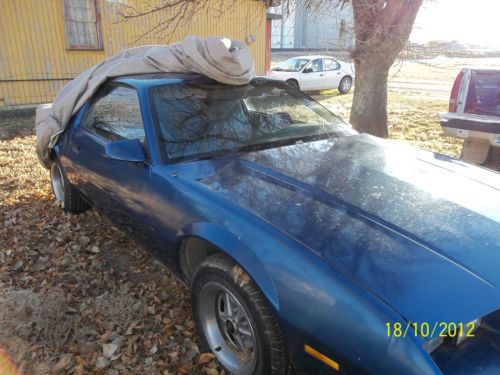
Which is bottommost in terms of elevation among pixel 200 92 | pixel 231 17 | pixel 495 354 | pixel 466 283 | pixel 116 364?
pixel 116 364

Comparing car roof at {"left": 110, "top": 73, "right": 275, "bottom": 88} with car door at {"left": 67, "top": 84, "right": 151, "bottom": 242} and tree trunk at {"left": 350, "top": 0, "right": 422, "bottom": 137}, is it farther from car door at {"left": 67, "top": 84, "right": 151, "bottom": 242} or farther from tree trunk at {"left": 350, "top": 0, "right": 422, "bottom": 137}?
tree trunk at {"left": 350, "top": 0, "right": 422, "bottom": 137}

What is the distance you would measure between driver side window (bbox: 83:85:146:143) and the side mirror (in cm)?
16

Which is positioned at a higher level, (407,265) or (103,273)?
(407,265)

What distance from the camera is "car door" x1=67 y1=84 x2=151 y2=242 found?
9.19 feet

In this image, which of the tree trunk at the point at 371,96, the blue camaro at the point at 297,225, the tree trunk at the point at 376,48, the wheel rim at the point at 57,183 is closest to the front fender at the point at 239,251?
the blue camaro at the point at 297,225

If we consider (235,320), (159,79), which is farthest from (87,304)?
(159,79)

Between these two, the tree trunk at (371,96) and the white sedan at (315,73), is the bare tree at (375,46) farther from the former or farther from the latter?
the white sedan at (315,73)

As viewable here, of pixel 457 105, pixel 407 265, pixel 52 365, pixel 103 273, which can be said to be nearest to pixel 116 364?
pixel 52 365

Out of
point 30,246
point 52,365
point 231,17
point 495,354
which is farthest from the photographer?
point 231,17

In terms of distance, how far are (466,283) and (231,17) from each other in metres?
13.6

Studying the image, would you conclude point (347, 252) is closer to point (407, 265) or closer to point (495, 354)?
point (407, 265)

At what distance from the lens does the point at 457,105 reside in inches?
243

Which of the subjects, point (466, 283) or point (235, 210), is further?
point (235, 210)

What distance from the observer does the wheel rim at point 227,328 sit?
212 cm
